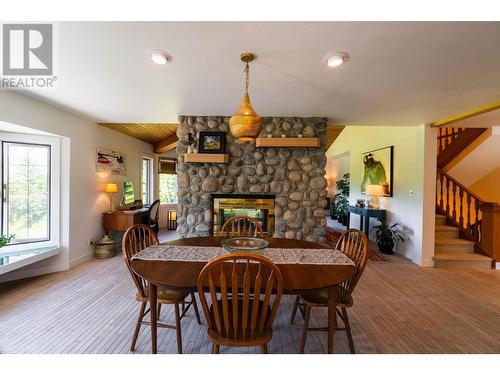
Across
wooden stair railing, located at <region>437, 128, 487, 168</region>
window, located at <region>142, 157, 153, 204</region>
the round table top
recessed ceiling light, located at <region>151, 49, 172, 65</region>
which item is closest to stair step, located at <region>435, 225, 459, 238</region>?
wooden stair railing, located at <region>437, 128, 487, 168</region>

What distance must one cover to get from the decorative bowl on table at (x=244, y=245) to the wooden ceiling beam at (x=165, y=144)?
14.5ft

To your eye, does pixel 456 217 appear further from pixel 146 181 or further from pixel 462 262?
pixel 146 181

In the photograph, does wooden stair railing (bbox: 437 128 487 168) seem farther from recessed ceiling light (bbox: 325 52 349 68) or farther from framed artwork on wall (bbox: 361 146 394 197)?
recessed ceiling light (bbox: 325 52 349 68)

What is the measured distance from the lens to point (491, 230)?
11.9ft

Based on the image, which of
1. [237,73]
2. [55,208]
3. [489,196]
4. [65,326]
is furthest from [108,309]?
[489,196]

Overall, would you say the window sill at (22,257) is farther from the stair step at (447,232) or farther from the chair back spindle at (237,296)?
the stair step at (447,232)

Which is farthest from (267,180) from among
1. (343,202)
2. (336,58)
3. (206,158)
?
(343,202)

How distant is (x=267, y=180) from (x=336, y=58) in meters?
2.03

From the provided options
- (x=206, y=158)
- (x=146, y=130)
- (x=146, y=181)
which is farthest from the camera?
(x=146, y=181)

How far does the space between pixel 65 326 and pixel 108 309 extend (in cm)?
36

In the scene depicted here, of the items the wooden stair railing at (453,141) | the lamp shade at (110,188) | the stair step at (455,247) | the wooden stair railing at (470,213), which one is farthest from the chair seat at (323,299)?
the wooden stair railing at (453,141)

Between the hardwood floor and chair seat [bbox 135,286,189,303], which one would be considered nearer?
chair seat [bbox 135,286,189,303]

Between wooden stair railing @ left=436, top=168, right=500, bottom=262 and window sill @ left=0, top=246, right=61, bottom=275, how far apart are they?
21.6 feet

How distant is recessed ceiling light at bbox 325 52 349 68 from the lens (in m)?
1.72
